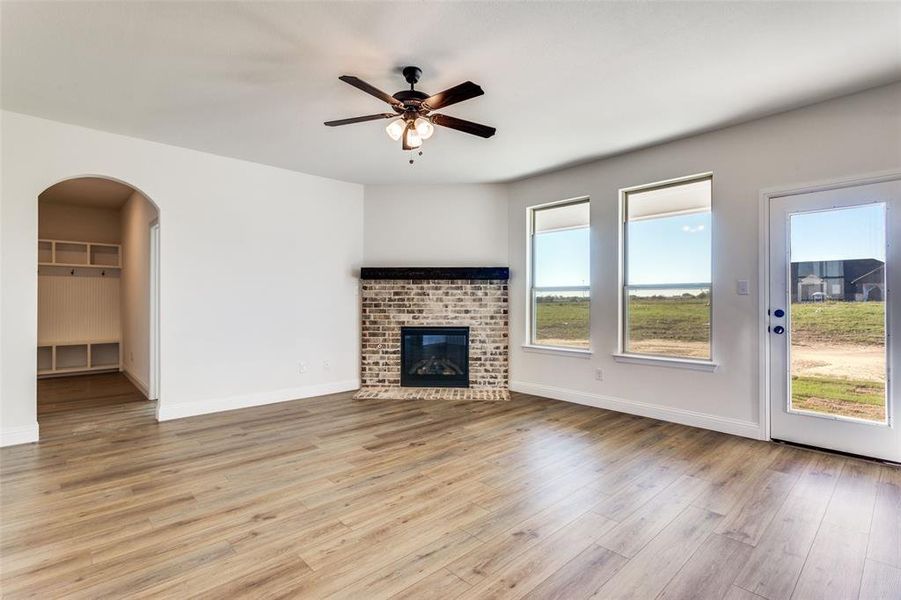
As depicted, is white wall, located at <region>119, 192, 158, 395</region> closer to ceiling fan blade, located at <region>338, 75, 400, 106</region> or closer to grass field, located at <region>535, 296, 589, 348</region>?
ceiling fan blade, located at <region>338, 75, 400, 106</region>

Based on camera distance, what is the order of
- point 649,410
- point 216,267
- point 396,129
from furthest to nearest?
point 216,267 < point 649,410 < point 396,129

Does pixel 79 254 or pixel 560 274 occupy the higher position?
pixel 79 254

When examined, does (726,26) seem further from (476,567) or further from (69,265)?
(69,265)

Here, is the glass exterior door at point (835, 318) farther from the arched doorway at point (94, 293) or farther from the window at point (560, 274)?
the arched doorway at point (94, 293)

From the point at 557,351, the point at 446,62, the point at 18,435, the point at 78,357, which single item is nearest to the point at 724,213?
the point at 557,351

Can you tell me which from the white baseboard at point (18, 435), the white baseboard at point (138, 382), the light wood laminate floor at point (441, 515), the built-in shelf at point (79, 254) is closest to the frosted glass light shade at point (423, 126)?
the light wood laminate floor at point (441, 515)

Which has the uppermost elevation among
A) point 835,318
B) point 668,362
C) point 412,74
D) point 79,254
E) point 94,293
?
point 412,74

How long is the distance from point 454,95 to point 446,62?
0.34 m

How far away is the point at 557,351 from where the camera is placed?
5152mm

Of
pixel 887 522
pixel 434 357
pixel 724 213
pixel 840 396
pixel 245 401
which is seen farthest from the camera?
pixel 434 357

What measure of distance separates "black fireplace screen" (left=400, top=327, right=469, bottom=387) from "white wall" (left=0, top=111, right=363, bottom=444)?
0.75 metres

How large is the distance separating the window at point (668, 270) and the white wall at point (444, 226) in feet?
5.65

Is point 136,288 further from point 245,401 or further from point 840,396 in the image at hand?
point 840,396

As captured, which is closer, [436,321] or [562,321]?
[562,321]
